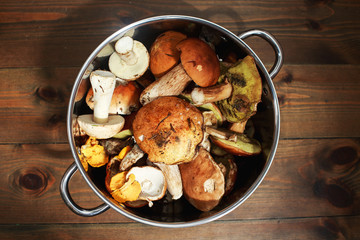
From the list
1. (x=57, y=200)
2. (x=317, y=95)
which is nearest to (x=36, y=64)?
(x=57, y=200)

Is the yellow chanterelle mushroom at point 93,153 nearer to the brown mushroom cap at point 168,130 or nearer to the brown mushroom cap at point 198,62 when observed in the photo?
the brown mushroom cap at point 168,130

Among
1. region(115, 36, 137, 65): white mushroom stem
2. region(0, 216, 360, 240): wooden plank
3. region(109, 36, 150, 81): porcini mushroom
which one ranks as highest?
region(115, 36, 137, 65): white mushroom stem

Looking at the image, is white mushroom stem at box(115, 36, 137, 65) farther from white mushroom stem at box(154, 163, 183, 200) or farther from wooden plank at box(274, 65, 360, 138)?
wooden plank at box(274, 65, 360, 138)

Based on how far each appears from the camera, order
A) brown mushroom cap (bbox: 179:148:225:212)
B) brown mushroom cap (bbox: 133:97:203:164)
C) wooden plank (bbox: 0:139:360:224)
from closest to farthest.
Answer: brown mushroom cap (bbox: 133:97:203:164), brown mushroom cap (bbox: 179:148:225:212), wooden plank (bbox: 0:139:360:224)

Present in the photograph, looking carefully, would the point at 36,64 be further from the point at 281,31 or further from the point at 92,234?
the point at 281,31

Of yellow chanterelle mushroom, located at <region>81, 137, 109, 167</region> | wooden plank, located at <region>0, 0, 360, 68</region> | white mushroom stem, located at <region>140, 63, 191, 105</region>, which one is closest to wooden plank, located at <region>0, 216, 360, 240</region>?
yellow chanterelle mushroom, located at <region>81, 137, 109, 167</region>

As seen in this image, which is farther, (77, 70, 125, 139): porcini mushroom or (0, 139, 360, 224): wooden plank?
(0, 139, 360, 224): wooden plank

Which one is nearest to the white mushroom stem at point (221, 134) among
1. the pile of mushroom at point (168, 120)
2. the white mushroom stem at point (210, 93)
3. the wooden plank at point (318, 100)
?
the pile of mushroom at point (168, 120)
